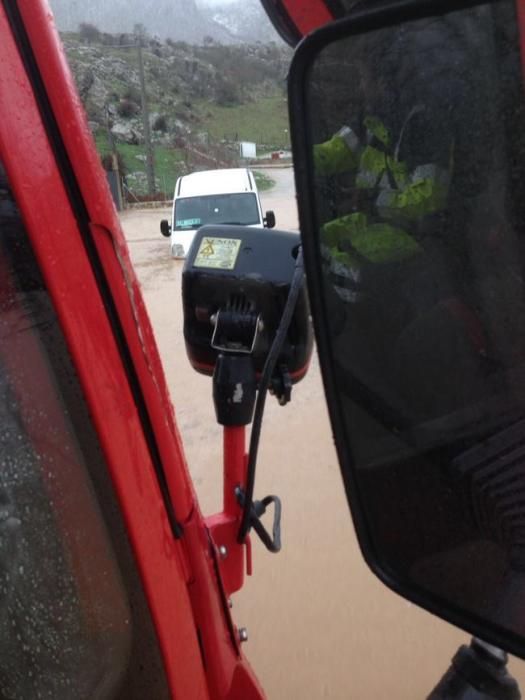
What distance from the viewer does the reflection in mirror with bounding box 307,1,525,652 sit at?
79 cm

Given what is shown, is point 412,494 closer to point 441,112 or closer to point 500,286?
point 500,286

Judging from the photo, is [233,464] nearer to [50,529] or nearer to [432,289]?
[50,529]

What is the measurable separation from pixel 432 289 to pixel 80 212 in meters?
0.43

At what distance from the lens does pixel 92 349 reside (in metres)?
0.89

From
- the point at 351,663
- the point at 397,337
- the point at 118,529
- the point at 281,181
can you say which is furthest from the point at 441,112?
the point at 281,181

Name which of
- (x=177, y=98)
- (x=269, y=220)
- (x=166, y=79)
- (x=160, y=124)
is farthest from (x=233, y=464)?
(x=166, y=79)

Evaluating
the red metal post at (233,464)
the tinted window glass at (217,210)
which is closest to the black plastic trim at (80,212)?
the red metal post at (233,464)

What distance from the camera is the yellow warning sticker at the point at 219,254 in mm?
1496

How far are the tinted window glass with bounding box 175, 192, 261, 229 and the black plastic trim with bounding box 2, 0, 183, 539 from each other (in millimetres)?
9684

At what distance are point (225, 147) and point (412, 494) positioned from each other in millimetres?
40600

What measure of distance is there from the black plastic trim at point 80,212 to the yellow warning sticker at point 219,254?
22.4 inches

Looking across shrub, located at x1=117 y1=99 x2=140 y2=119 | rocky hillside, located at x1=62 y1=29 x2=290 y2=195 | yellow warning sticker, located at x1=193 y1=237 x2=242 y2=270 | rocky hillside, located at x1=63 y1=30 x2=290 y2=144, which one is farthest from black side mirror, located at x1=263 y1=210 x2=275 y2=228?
shrub, located at x1=117 y1=99 x2=140 y2=119

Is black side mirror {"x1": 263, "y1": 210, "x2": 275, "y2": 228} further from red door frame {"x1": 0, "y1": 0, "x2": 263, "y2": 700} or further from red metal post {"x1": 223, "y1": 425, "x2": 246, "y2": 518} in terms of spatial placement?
red door frame {"x1": 0, "y1": 0, "x2": 263, "y2": 700}

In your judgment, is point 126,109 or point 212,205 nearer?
point 212,205
